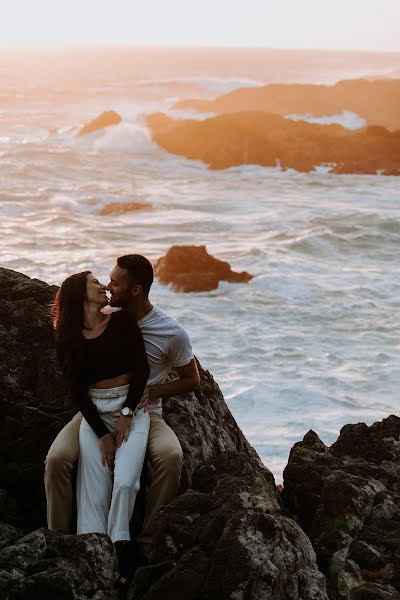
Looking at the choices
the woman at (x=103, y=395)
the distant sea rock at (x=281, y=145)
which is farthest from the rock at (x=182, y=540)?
the distant sea rock at (x=281, y=145)

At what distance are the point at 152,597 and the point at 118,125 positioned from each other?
58982mm

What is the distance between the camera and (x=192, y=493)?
4543mm

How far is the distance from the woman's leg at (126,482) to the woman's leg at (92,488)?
0.08 meters

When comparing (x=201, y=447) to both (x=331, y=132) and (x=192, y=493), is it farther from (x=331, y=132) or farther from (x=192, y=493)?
(x=331, y=132)

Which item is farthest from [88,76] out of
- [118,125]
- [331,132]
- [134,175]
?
[134,175]

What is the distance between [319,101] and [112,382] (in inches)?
3166

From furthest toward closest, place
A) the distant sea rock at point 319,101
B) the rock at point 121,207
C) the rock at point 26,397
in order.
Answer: the distant sea rock at point 319,101
the rock at point 121,207
the rock at point 26,397

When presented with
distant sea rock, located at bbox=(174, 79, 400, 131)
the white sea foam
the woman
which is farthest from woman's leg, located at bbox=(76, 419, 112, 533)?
distant sea rock, located at bbox=(174, 79, 400, 131)

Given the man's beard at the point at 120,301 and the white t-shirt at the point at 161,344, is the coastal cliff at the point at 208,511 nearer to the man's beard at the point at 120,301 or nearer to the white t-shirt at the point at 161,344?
the white t-shirt at the point at 161,344

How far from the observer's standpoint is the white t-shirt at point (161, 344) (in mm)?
5094

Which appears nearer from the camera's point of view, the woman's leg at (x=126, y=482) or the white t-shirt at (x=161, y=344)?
the woman's leg at (x=126, y=482)

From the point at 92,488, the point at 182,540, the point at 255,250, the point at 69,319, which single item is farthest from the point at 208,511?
the point at 255,250

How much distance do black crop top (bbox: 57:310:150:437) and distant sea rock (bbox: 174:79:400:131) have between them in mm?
74594

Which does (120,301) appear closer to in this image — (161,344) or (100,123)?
(161,344)
